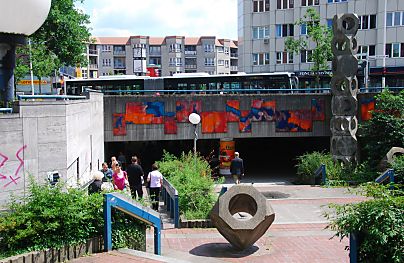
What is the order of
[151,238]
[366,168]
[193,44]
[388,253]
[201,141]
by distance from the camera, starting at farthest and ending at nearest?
[193,44]
[201,141]
[366,168]
[151,238]
[388,253]

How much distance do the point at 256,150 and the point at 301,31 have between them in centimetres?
2134

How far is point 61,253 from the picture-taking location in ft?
26.2

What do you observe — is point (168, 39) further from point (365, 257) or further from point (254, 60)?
point (365, 257)

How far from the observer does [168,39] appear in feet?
342

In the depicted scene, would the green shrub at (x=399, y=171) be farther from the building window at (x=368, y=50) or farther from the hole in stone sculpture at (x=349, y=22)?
the building window at (x=368, y=50)

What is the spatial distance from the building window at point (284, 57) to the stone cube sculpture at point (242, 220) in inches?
1757

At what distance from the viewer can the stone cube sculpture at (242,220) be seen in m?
10.0

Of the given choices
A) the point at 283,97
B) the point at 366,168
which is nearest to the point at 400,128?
the point at 366,168

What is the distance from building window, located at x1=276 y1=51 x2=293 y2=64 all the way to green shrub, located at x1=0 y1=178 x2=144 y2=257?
46877 mm

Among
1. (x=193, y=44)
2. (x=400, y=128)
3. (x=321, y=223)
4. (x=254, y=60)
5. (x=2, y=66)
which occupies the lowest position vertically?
(x=321, y=223)

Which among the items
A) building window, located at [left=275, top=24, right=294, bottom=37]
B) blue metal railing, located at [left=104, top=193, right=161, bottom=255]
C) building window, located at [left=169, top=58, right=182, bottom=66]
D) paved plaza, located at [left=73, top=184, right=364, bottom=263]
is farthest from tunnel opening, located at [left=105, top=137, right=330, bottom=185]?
building window, located at [left=169, top=58, right=182, bottom=66]

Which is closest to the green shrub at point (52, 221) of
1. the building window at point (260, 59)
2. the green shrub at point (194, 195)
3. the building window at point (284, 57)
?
the green shrub at point (194, 195)

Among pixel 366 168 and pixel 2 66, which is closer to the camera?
pixel 2 66

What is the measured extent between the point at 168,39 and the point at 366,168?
86652 millimetres
